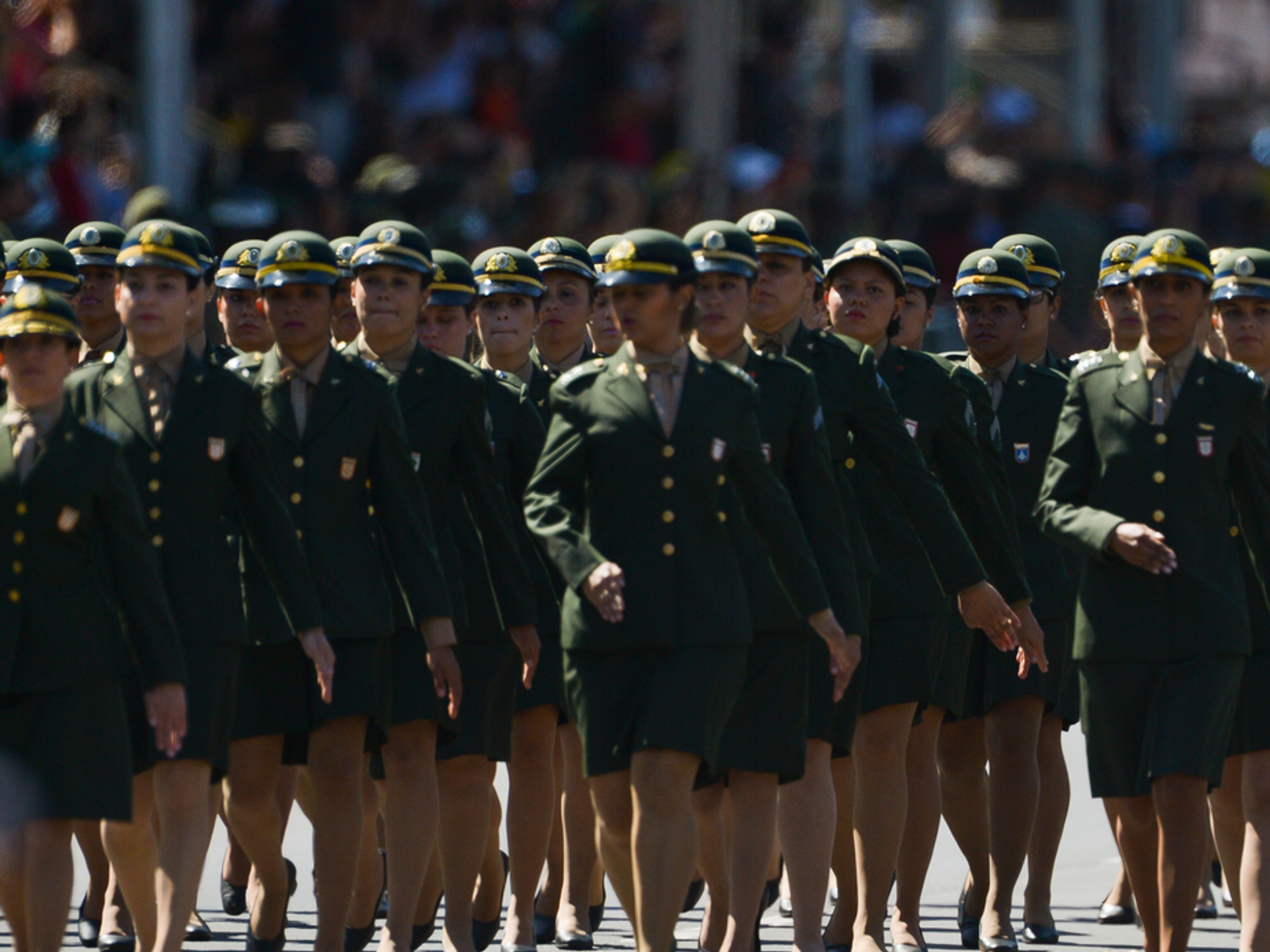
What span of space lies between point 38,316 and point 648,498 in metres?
1.71

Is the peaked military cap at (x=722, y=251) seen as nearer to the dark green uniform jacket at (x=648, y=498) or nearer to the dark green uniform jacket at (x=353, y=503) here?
the dark green uniform jacket at (x=648, y=498)

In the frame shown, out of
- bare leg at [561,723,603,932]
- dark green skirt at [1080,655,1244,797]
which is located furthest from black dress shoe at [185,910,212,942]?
dark green skirt at [1080,655,1244,797]

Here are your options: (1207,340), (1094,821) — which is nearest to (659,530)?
(1207,340)

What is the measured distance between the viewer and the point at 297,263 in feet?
28.1

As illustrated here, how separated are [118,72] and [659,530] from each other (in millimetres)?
11863

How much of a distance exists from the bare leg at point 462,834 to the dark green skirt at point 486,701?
5 centimetres

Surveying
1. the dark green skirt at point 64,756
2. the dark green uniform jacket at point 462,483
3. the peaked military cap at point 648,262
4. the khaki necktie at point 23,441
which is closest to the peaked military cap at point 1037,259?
the dark green uniform jacket at point 462,483

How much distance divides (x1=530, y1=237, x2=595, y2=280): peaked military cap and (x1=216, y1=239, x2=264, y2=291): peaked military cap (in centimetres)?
102

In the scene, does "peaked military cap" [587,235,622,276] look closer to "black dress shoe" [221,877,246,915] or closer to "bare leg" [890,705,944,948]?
"bare leg" [890,705,944,948]

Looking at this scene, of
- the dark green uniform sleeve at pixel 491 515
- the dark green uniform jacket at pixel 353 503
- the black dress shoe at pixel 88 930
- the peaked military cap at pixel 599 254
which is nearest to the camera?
the dark green uniform jacket at pixel 353 503

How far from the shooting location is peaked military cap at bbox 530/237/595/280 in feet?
34.1

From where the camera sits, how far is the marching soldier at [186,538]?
791 cm

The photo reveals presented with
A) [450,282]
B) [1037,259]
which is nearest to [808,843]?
[450,282]

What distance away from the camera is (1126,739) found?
8.16 meters
